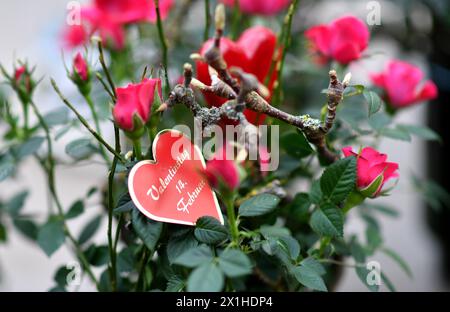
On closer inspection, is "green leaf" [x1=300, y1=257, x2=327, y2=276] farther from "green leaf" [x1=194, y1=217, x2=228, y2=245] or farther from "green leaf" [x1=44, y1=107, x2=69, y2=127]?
"green leaf" [x1=44, y1=107, x2=69, y2=127]

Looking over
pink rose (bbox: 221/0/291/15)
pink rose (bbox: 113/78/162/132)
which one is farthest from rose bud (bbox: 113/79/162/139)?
pink rose (bbox: 221/0/291/15)

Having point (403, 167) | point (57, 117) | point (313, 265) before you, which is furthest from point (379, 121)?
point (403, 167)

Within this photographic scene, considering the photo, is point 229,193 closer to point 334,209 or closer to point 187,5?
point 334,209

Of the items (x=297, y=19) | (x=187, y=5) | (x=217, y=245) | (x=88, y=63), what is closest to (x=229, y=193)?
(x=217, y=245)

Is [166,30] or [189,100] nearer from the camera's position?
[189,100]

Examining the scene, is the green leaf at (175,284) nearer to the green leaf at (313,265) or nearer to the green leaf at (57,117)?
the green leaf at (313,265)

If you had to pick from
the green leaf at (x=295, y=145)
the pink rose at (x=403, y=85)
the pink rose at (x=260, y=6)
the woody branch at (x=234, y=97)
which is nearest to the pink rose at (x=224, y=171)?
the woody branch at (x=234, y=97)
